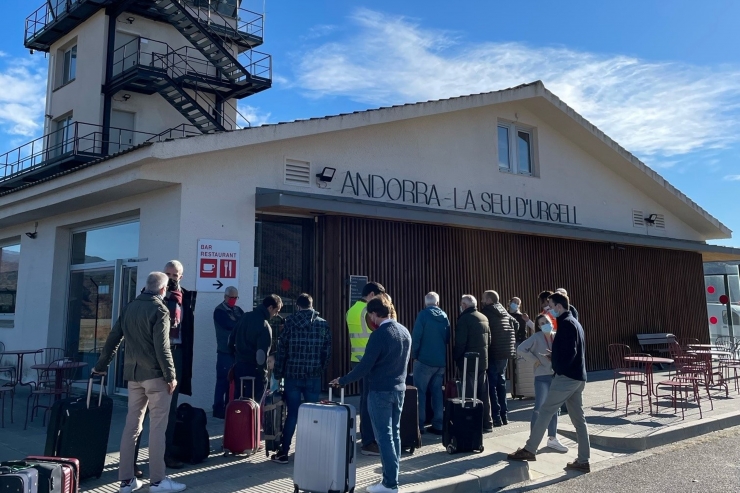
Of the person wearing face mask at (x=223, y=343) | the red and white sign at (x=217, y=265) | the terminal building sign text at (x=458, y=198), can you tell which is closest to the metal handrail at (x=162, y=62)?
the terminal building sign text at (x=458, y=198)

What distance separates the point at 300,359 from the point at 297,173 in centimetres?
479

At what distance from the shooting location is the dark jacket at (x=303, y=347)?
21.7ft

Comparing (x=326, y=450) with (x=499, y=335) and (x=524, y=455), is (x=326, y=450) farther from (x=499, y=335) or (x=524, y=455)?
(x=499, y=335)

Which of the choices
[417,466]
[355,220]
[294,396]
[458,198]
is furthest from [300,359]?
[458,198]

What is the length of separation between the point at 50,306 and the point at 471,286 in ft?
28.3

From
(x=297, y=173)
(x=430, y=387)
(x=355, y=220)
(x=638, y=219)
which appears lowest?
(x=430, y=387)

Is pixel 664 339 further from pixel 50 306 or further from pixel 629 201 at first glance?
pixel 50 306

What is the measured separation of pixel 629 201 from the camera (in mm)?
16875

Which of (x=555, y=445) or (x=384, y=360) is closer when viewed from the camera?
(x=384, y=360)

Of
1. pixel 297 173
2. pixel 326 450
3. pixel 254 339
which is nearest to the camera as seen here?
pixel 326 450

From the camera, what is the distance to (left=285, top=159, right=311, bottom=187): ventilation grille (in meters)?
10.6

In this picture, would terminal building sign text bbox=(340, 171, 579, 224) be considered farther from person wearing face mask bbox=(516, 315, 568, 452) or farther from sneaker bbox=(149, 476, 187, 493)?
sneaker bbox=(149, 476, 187, 493)

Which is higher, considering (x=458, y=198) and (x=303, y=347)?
(x=458, y=198)

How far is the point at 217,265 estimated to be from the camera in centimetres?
959
